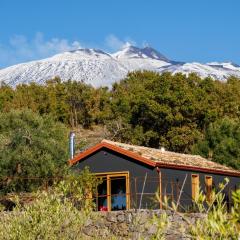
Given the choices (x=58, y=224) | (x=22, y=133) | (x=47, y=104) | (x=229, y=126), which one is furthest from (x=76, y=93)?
(x=58, y=224)

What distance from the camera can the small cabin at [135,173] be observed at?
2467cm

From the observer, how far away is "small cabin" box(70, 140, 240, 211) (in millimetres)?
24672

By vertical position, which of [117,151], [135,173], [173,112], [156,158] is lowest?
[135,173]

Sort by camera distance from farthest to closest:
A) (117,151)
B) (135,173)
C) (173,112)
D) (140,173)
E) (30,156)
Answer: (173,112) → (117,151) → (135,173) → (140,173) → (30,156)

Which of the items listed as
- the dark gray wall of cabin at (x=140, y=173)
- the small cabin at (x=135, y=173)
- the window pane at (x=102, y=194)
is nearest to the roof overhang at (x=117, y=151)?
the small cabin at (x=135, y=173)

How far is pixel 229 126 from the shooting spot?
38656 mm

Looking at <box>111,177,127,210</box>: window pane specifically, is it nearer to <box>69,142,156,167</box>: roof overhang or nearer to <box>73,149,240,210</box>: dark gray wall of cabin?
<box>73,149,240,210</box>: dark gray wall of cabin

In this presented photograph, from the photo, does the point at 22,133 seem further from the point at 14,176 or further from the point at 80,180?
the point at 80,180

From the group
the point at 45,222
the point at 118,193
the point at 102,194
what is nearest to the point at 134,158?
the point at 118,193

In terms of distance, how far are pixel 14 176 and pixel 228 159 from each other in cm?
1629

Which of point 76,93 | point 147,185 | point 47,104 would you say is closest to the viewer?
point 147,185

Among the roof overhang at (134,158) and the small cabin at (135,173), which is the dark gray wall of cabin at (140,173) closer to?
the small cabin at (135,173)

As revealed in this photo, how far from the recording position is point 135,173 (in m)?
25.3

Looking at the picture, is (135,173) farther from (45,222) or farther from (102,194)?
(45,222)
